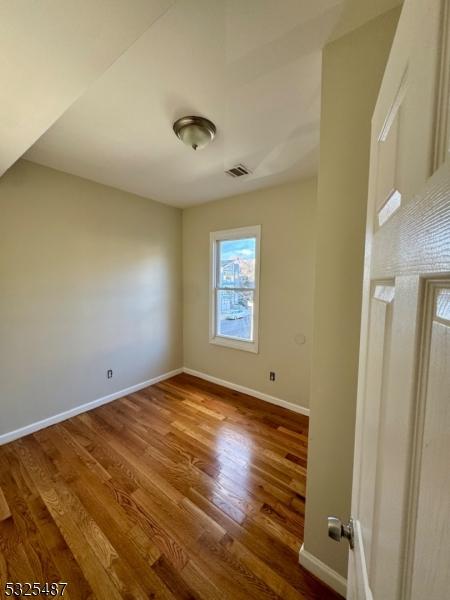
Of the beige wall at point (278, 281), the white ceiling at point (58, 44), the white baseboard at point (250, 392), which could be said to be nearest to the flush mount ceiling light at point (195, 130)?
the white ceiling at point (58, 44)

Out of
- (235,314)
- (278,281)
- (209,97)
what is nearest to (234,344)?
(235,314)

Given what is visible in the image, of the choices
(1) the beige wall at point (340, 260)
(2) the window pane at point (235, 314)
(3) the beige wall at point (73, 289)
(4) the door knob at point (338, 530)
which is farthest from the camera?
(2) the window pane at point (235, 314)

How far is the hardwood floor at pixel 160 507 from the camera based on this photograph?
118cm

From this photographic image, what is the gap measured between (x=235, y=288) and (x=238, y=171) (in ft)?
4.64

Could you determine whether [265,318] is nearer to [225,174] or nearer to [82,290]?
[225,174]

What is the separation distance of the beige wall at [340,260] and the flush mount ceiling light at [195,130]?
0.80m

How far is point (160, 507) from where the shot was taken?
1540 mm

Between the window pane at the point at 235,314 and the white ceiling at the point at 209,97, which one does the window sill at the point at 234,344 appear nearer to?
the window pane at the point at 235,314

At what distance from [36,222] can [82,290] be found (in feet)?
2.46

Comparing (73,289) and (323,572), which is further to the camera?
(73,289)

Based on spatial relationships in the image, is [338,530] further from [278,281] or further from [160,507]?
[278,281]

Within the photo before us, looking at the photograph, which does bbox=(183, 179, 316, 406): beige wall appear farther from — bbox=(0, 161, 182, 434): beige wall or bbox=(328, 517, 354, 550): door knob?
bbox=(328, 517, 354, 550): door knob

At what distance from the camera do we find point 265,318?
2.89 metres

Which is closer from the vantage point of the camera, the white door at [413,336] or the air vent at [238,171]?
the white door at [413,336]
